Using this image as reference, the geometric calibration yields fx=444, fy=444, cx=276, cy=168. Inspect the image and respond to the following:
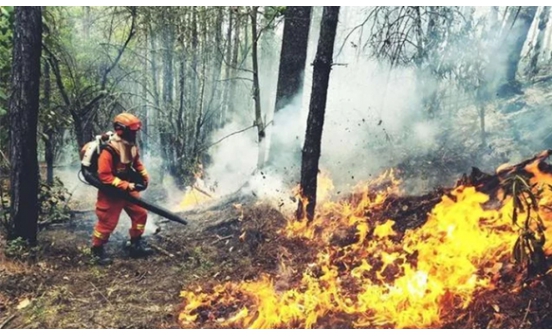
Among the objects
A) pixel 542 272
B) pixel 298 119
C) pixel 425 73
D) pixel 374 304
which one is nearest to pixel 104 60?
pixel 298 119

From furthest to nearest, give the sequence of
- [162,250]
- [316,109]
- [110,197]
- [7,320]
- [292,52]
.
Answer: [292,52], [162,250], [316,109], [110,197], [7,320]

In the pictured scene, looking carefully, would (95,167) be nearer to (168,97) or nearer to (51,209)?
(51,209)

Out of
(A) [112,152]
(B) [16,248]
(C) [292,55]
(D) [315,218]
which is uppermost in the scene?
(C) [292,55]

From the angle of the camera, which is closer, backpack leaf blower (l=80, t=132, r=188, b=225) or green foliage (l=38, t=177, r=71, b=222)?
backpack leaf blower (l=80, t=132, r=188, b=225)

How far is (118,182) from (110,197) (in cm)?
32

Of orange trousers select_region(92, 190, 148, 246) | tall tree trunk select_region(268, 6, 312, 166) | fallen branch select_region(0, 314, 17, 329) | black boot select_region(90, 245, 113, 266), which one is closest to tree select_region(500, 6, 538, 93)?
tall tree trunk select_region(268, 6, 312, 166)

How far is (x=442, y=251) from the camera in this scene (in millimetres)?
4863

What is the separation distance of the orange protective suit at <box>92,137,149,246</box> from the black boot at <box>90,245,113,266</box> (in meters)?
0.08

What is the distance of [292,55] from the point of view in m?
7.90

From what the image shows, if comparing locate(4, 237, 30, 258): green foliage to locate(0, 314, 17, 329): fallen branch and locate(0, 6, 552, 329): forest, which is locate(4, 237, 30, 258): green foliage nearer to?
locate(0, 6, 552, 329): forest

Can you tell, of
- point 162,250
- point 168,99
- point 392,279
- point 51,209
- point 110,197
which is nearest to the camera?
point 392,279

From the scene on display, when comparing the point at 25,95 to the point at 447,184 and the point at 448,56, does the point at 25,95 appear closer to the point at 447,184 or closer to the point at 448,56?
the point at 447,184

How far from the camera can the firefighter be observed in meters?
5.66

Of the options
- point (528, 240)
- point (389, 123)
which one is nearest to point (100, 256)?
point (528, 240)
